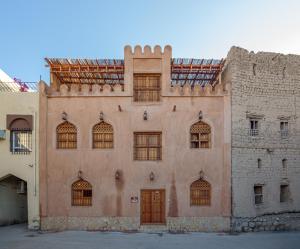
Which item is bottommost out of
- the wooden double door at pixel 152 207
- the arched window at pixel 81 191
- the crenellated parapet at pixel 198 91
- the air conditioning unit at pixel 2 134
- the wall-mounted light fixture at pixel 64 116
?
the wooden double door at pixel 152 207

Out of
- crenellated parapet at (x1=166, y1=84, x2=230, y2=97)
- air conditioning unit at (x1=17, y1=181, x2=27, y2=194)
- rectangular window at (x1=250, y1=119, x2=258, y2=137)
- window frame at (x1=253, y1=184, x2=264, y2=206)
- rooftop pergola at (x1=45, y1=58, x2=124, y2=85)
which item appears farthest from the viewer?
rooftop pergola at (x1=45, y1=58, x2=124, y2=85)

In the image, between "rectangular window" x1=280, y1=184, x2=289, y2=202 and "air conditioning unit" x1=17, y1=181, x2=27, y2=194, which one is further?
"rectangular window" x1=280, y1=184, x2=289, y2=202

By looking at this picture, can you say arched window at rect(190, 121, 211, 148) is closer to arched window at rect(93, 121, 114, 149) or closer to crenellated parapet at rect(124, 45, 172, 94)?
crenellated parapet at rect(124, 45, 172, 94)

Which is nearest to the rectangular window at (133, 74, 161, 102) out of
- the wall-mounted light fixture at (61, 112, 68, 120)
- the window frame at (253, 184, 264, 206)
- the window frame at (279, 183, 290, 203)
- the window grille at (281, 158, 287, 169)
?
the wall-mounted light fixture at (61, 112, 68, 120)

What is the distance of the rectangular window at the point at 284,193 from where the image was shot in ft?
58.1

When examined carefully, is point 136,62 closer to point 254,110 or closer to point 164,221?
point 254,110

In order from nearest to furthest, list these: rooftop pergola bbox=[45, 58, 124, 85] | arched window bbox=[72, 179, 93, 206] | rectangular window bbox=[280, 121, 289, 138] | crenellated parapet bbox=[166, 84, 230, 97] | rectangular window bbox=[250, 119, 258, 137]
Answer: arched window bbox=[72, 179, 93, 206]
crenellated parapet bbox=[166, 84, 230, 97]
rectangular window bbox=[250, 119, 258, 137]
rooftop pergola bbox=[45, 58, 124, 85]
rectangular window bbox=[280, 121, 289, 138]

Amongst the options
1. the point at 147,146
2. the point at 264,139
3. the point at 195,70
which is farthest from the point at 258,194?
the point at 195,70

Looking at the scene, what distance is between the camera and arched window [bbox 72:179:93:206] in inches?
651

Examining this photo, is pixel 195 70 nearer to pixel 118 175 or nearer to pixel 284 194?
pixel 118 175

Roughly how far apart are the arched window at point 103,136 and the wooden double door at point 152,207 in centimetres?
325

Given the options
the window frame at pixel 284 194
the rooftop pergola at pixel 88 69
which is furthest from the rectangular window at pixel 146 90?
the window frame at pixel 284 194

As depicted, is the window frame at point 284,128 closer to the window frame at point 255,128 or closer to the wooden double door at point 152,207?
the window frame at point 255,128

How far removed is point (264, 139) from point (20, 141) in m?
13.6
